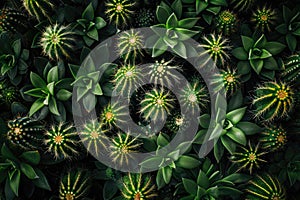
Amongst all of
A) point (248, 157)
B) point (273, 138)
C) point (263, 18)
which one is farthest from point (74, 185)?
point (263, 18)

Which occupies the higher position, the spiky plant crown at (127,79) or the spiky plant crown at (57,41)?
the spiky plant crown at (57,41)

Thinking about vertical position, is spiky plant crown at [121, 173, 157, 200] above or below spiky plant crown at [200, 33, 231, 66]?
below

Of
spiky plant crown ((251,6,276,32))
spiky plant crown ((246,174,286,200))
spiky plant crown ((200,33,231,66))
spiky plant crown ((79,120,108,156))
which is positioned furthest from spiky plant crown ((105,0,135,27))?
spiky plant crown ((246,174,286,200))

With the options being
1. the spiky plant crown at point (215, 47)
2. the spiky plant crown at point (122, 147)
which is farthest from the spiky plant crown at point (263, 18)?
the spiky plant crown at point (122, 147)

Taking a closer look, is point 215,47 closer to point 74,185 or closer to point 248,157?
point 248,157

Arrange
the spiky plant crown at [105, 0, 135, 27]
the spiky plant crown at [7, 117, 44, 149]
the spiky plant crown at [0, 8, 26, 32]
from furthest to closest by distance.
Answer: the spiky plant crown at [0, 8, 26, 32], the spiky plant crown at [105, 0, 135, 27], the spiky plant crown at [7, 117, 44, 149]

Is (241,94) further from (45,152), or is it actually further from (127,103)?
(45,152)

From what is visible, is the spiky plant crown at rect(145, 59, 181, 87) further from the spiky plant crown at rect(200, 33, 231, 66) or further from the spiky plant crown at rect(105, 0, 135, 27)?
the spiky plant crown at rect(105, 0, 135, 27)

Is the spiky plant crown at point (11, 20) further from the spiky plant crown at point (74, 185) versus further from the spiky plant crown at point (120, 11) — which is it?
the spiky plant crown at point (74, 185)
